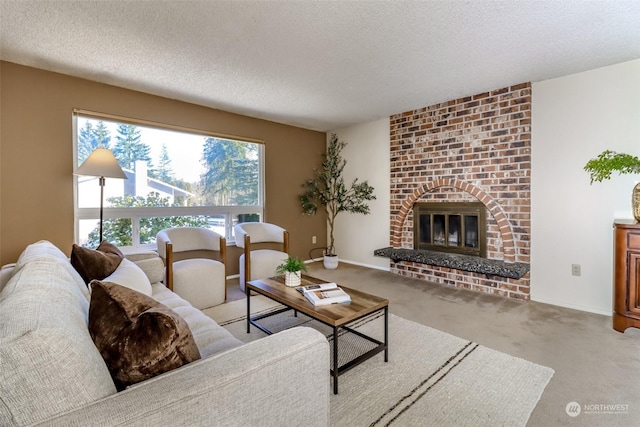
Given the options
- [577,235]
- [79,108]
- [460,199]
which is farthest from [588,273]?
[79,108]

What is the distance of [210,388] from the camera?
770 millimetres

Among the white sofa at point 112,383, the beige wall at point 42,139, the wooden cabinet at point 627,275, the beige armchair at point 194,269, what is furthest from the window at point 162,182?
the wooden cabinet at point 627,275

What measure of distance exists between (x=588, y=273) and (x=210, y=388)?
357 cm

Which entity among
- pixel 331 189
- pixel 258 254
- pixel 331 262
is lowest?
pixel 331 262

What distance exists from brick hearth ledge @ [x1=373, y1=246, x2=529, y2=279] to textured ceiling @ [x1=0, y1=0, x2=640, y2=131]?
1955mm

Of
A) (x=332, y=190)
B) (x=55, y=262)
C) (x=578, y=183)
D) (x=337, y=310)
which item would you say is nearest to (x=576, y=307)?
(x=578, y=183)

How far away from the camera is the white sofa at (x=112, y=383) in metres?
0.63

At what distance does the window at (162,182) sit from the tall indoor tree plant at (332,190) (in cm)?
91

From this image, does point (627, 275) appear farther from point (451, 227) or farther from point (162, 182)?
point (162, 182)

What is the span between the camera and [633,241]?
7.55 ft

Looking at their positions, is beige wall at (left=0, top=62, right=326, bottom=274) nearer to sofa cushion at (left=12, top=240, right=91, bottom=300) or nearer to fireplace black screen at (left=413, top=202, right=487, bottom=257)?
sofa cushion at (left=12, top=240, right=91, bottom=300)

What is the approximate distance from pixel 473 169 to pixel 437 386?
8.87 ft

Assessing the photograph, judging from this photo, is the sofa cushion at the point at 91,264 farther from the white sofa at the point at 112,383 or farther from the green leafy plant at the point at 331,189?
the green leafy plant at the point at 331,189

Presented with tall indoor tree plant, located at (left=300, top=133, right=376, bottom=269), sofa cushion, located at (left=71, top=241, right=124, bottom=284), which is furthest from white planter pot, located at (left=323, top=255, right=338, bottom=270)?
sofa cushion, located at (left=71, top=241, right=124, bottom=284)
